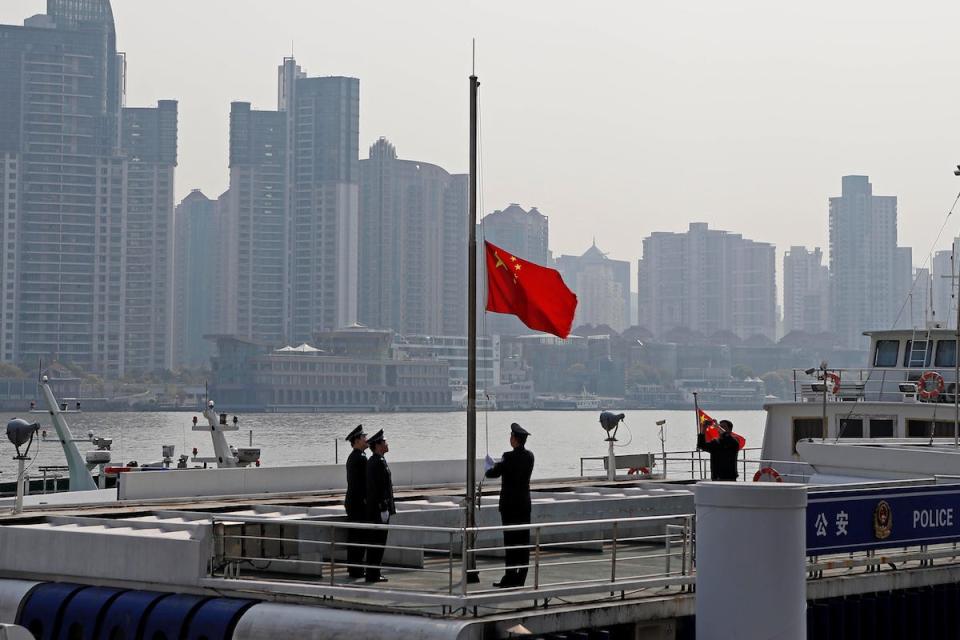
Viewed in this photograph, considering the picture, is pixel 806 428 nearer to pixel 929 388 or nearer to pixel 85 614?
pixel 929 388

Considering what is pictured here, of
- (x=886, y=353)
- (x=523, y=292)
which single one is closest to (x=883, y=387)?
(x=886, y=353)

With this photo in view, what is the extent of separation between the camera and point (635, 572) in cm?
1731

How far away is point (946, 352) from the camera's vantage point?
3466cm

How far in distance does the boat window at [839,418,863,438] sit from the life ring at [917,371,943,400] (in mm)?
1885

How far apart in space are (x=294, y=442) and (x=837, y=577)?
110 m

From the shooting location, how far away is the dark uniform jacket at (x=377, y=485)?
626 inches

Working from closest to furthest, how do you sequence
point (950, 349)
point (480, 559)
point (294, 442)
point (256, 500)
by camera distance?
point (480, 559)
point (256, 500)
point (950, 349)
point (294, 442)

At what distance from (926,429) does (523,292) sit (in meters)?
16.6

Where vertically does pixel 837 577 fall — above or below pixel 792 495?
below

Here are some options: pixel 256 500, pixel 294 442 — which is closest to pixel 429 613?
pixel 256 500

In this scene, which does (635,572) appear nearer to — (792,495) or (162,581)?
(792,495)

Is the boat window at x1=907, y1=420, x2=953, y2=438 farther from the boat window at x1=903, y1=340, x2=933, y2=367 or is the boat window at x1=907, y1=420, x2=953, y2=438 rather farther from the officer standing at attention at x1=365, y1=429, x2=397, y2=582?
the officer standing at attention at x1=365, y1=429, x2=397, y2=582

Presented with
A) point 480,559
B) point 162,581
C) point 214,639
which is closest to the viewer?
point 214,639

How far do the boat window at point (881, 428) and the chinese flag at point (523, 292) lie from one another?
1614 centimetres
